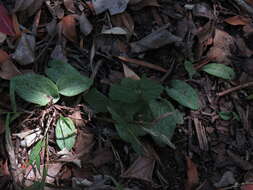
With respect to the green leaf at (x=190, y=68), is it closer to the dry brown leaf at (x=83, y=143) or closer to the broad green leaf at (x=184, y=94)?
the broad green leaf at (x=184, y=94)

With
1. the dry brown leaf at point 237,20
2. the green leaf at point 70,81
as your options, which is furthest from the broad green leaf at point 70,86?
the dry brown leaf at point 237,20

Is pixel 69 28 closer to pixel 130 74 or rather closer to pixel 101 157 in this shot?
pixel 130 74

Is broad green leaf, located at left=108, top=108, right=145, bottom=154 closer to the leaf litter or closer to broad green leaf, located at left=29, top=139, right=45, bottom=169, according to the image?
the leaf litter

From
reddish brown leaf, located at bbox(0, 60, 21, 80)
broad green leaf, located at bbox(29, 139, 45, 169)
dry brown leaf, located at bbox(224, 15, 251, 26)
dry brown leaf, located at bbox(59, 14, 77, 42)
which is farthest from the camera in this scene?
dry brown leaf, located at bbox(224, 15, 251, 26)

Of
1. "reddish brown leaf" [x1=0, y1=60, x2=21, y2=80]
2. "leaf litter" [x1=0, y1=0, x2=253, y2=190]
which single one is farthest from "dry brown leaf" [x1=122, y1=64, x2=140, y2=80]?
"reddish brown leaf" [x1=0, y1=60, x2=21, y2=80]

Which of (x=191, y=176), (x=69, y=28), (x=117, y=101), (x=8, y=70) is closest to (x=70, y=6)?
(x=69, y=28)

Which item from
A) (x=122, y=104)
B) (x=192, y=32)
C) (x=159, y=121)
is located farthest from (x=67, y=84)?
(x=192, y=32)
